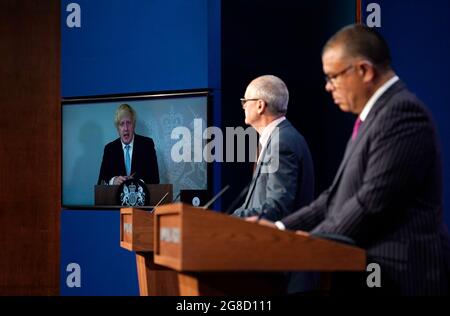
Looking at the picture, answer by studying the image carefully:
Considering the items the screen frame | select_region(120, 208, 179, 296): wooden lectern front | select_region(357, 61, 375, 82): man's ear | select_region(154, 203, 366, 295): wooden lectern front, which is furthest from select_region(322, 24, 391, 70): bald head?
the screen frame

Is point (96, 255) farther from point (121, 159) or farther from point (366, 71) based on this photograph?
point (366, 71)

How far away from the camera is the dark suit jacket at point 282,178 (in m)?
4.03

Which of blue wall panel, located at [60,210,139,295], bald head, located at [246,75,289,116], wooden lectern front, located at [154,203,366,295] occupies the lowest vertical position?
blue wall panel, located at [60,210,139,295]

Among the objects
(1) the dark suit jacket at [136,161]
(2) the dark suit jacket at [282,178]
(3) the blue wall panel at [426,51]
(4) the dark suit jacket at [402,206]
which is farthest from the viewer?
(1) the dark suit jacket at [136,161]

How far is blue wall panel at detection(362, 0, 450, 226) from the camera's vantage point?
493cm

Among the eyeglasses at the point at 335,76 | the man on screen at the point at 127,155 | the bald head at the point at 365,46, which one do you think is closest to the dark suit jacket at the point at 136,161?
the man on screen at the point at 127,155

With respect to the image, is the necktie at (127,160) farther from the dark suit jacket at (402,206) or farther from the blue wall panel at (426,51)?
the dark suit jacket at (402,206)

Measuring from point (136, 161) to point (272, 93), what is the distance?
268 centimetres

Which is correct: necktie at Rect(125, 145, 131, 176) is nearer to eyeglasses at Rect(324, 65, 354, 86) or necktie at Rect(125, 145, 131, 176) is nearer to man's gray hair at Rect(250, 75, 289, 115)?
man's gray hair at Rect(250, 75, 289, 115)

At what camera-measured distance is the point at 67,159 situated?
7195mm

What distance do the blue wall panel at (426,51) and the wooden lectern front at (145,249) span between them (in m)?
1.76

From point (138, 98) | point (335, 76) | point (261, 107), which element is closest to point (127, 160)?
point (138, 98)

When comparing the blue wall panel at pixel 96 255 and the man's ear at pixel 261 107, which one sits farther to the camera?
the blue wall panel at pixel 96 255
